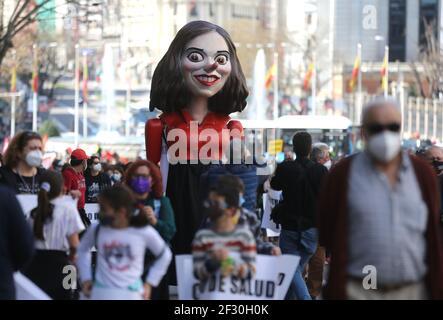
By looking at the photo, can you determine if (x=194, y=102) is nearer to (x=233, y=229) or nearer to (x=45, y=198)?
(x=45, y=198)

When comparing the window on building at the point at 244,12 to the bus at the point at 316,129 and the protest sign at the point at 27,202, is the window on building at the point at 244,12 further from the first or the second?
the protest sign at the point at 27,202

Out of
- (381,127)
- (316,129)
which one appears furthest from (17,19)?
(381,127)

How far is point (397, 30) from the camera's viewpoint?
366 ft

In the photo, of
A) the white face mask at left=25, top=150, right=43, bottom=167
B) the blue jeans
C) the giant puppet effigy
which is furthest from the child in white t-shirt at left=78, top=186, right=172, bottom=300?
the blue jeans

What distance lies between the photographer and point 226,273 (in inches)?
347

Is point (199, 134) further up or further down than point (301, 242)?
further up

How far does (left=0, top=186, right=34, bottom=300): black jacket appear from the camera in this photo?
28.2 feet

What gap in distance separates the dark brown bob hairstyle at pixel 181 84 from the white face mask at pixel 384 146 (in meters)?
4.19

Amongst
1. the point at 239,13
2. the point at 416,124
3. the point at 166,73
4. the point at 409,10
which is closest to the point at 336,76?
the point at 409,10

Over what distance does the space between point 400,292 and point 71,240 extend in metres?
2.80

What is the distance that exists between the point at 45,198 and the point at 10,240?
4.67 ft

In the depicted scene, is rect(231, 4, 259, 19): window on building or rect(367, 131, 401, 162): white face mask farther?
rect(231, 4, 259, 19): window on building

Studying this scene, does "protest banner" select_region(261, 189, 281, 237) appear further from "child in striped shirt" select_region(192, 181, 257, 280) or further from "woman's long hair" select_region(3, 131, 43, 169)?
"child in striped shirt" select_region(192, 181, 257, 280)

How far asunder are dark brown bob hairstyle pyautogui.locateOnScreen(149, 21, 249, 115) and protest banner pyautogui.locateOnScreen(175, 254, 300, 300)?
3.03 meters
